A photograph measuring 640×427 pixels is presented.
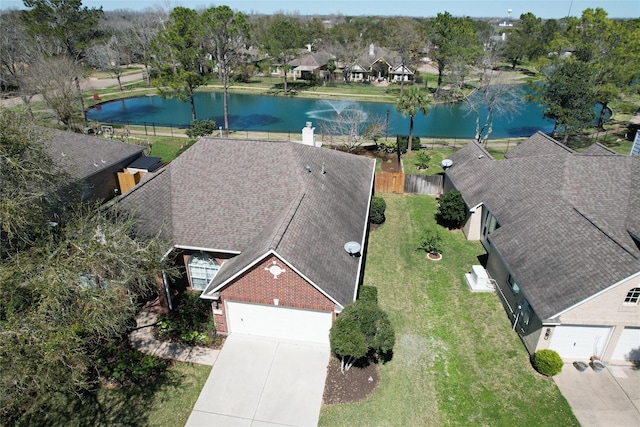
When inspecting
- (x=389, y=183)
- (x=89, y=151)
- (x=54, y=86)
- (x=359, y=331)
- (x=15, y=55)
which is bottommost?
(x=389, y=183)

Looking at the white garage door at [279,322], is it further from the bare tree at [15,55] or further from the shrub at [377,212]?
the bare tree at [15,55]

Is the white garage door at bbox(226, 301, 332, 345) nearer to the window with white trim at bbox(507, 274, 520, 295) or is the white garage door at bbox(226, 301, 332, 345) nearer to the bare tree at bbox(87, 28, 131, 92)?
the window with white trim at bbox(507, 274, 520, 295)

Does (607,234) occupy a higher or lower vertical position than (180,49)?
lower

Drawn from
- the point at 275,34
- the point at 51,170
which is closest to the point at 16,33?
the point at 275,34

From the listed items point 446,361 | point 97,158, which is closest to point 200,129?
point 97,158

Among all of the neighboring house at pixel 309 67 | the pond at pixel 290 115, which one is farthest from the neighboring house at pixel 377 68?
the pond at pixel 290 115

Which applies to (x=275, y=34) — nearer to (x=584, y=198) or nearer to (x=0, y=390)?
(x=584, y=198)

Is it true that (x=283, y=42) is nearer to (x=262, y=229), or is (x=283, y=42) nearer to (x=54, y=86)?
(x=54, y=86)
